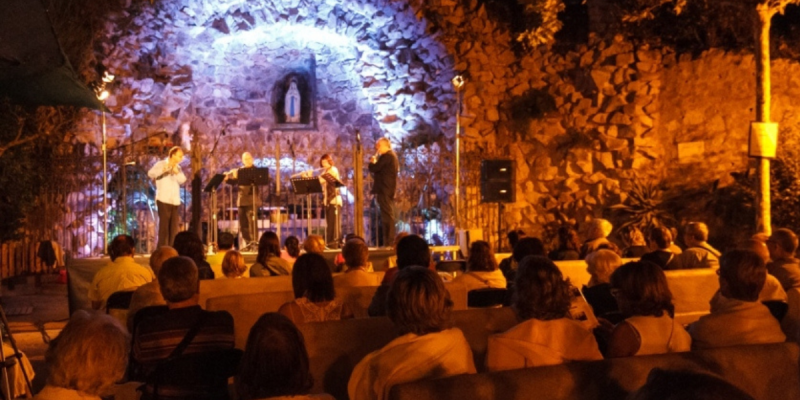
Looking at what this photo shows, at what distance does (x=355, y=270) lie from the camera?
19.0 feet

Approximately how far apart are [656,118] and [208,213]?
25.5 ft

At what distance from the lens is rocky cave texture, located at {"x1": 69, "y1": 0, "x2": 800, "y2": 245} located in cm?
1431

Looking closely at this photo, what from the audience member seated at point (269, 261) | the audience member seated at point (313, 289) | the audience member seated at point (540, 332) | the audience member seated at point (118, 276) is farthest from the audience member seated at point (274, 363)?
the audience member seated at point (269, 261)

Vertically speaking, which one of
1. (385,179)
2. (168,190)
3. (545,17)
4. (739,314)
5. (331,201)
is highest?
(545,17)

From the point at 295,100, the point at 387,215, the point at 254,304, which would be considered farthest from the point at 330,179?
the point at 254,304

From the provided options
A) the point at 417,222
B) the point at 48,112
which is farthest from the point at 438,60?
the point at 48,112

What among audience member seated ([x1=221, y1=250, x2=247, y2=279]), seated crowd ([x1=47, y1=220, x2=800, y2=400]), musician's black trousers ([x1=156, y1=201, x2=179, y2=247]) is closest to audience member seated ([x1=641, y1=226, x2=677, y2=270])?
seated crowd ([x1=47, y1=220, x2=800, y2=400])

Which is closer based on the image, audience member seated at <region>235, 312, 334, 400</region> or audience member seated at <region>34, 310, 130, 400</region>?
audience member seated at <region>34, 310, 130, 400</region>

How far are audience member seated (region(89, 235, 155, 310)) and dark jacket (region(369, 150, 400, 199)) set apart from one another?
6344 millimetres

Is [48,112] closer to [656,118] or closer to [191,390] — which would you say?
[656,118]

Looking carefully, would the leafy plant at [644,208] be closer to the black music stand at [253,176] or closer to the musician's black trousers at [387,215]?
the musician's black trousers at [387,215]

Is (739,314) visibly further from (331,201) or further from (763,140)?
(331,201)

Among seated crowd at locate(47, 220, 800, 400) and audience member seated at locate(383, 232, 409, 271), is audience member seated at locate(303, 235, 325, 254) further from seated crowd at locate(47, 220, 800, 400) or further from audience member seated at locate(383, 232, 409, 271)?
seated crowd at locate(47, 220, 800, 400)

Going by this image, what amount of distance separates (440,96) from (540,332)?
12.3 meters
